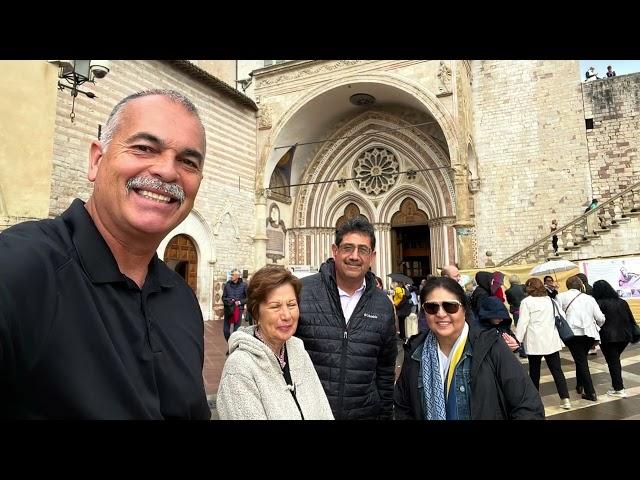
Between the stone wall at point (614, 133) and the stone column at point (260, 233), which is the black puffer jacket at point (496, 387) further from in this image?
the stone wall at point (614, 133)

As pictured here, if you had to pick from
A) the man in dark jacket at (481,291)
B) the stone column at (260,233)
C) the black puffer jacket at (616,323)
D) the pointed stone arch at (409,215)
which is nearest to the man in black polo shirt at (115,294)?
the man in dark jacket at (481,291)

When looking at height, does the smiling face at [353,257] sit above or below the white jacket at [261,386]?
above

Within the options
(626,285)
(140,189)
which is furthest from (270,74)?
(140,189)

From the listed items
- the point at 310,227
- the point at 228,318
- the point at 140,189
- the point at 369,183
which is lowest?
the point at 228,318

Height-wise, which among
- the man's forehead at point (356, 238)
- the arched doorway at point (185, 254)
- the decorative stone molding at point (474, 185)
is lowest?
the man's forehead at point (356, 238)

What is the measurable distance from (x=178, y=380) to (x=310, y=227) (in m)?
17.1

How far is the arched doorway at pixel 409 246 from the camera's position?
56.4ft

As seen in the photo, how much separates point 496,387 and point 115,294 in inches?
74.4

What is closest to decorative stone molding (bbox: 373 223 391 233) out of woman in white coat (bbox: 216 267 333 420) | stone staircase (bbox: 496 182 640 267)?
stone staircase (bbox: 496 182 640 267)

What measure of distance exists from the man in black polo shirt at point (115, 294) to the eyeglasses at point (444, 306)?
147 centimetres

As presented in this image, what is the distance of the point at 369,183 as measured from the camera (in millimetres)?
17594

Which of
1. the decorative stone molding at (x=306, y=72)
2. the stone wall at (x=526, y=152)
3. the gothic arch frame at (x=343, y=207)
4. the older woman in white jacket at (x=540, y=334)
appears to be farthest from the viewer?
the gothic arch frame at (x=343, y=207)

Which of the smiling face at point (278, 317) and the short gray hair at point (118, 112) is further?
the smiling face at point (278, 317)
